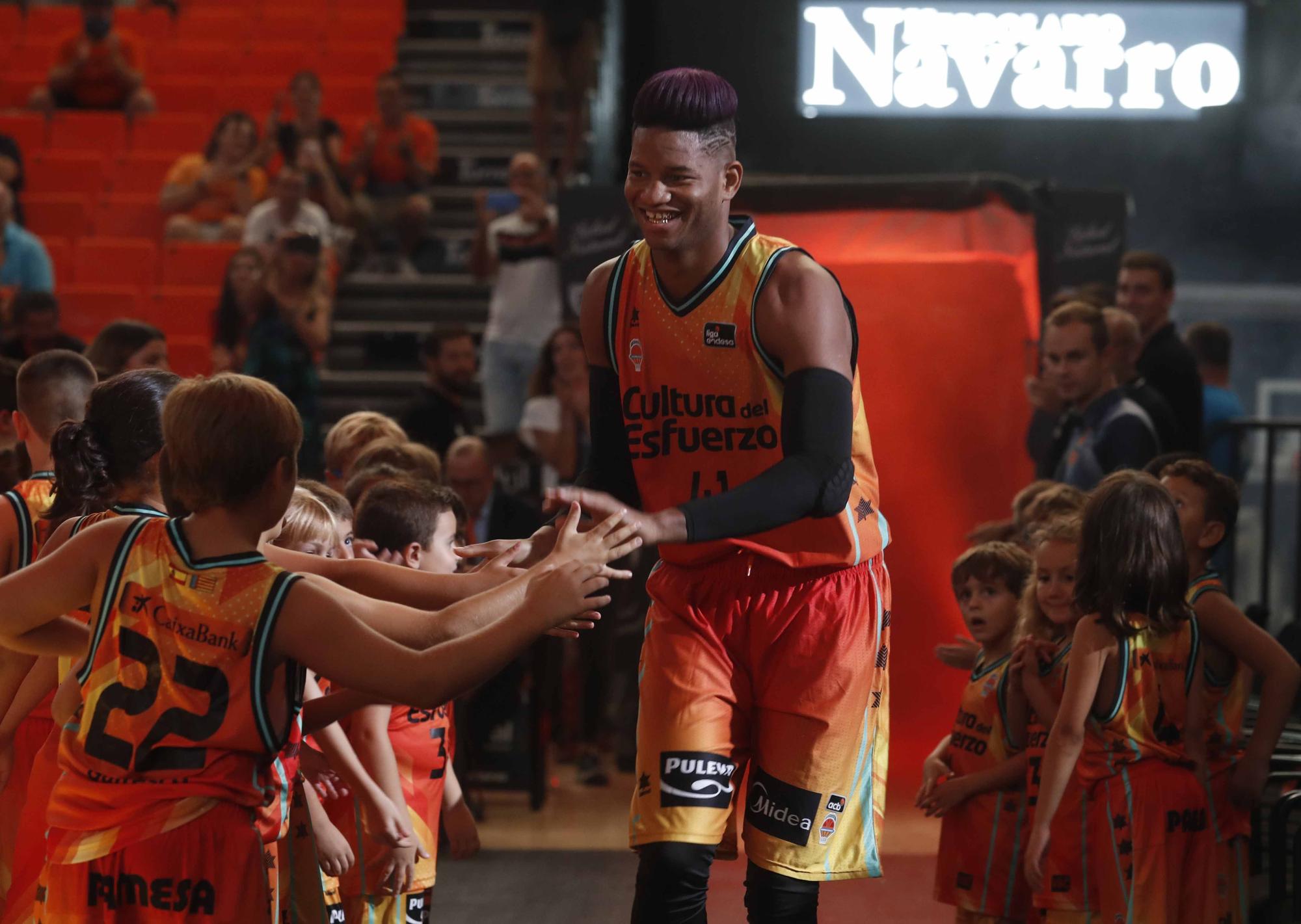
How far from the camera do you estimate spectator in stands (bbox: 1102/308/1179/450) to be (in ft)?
18.0

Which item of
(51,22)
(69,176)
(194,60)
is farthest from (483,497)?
(51,22)

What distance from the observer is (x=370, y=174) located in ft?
34.7

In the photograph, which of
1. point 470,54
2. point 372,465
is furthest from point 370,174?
point 372,465

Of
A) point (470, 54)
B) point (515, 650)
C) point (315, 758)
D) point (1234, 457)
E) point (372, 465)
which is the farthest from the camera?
point (470, 54)

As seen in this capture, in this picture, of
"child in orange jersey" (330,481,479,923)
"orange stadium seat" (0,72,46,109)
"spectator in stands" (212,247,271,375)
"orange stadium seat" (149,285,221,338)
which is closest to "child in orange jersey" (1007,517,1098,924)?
"child in orange jersey" (330,481,479,923)

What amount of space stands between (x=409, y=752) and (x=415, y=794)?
3.8 inches

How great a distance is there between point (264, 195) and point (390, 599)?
26.0ft

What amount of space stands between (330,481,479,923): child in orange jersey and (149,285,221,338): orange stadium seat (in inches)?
271

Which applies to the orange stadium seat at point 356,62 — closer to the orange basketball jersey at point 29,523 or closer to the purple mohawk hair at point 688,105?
the orange basketball jersey at point 29,523

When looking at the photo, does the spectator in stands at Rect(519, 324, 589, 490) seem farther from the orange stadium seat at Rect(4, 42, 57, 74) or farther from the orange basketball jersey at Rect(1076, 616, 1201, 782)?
the orange stadium seat at Rect(4, 42, 57, 74)

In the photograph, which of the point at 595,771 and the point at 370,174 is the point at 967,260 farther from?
the point at 370,174

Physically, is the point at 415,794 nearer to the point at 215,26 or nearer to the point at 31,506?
the point at 31,506

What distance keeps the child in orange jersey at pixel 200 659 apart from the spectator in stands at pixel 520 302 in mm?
5771

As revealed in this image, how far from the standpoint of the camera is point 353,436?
477 centimetres
